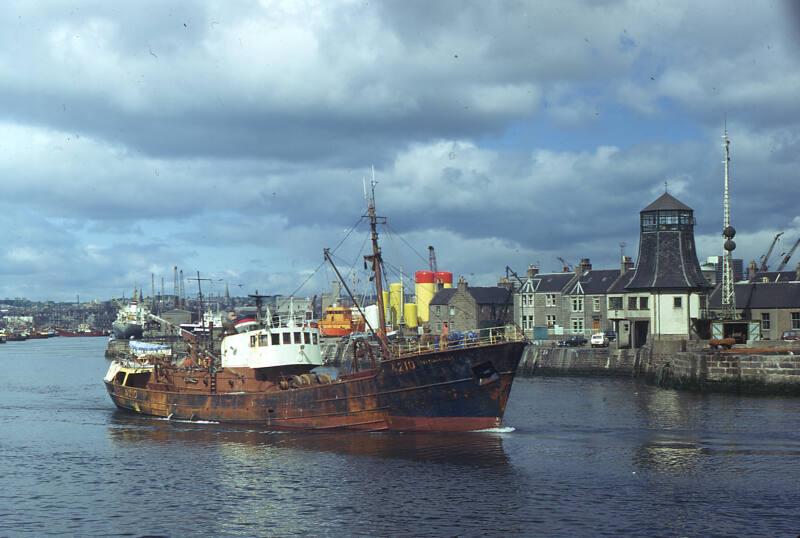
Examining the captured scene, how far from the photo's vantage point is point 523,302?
11150 cm

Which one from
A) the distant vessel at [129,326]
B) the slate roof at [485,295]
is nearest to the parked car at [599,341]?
the slate roof at [485,295]

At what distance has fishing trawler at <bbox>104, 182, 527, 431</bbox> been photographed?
46.6 meters

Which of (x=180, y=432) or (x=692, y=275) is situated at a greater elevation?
(x=692, y=275)

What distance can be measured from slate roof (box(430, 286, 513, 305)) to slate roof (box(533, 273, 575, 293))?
30.3 feet

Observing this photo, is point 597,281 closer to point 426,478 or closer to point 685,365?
point 685,365

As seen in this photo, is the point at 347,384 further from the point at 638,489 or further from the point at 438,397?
the point at 638,489

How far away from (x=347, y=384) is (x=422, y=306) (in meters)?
96.0

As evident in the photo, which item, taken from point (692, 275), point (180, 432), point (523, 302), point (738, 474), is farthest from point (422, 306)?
point (738, 474)

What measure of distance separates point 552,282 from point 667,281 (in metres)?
27.8

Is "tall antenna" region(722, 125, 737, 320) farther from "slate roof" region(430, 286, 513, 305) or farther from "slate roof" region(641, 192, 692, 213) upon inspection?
"slate roof" region(430, 286, 513, 305)

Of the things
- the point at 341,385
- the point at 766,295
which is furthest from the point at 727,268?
the point at 341,385

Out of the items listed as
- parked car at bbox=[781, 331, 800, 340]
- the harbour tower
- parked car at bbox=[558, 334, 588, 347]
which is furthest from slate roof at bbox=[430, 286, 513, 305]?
parked car at bbox=[781, 331, 800, 340]

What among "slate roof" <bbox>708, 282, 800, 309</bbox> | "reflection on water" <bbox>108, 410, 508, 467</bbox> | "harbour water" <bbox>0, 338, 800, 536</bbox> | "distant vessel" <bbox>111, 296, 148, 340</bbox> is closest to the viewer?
"harbour water" <bbox>0, 338, 800, 536</bbox>

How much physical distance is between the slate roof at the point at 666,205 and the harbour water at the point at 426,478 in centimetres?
3119
